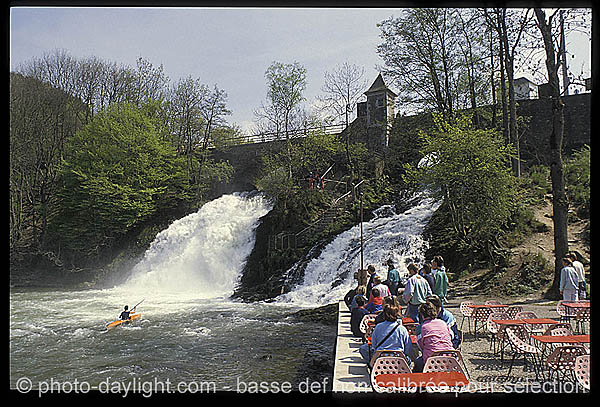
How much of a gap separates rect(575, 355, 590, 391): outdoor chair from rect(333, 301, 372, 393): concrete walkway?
2.11 meters

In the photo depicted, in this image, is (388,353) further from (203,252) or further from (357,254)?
(203,252)

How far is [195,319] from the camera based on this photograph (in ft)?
48.5

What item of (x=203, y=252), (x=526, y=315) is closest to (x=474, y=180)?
(x=526, y=315)

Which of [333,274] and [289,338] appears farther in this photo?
[333,274]

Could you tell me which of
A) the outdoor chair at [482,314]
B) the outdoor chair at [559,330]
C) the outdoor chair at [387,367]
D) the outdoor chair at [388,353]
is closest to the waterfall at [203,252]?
the outdoor chair at [482,314]

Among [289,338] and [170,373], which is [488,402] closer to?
[170,373]

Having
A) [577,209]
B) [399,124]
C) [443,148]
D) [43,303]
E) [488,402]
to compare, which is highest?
[399,124]

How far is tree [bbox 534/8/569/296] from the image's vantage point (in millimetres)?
11648

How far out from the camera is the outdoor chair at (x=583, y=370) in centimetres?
465

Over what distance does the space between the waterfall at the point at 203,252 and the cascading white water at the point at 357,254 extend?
14.3ft

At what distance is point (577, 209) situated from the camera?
14.8m

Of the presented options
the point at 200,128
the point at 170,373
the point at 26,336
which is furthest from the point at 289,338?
the point at 200,128

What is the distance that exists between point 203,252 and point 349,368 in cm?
1808

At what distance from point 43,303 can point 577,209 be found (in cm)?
1960
